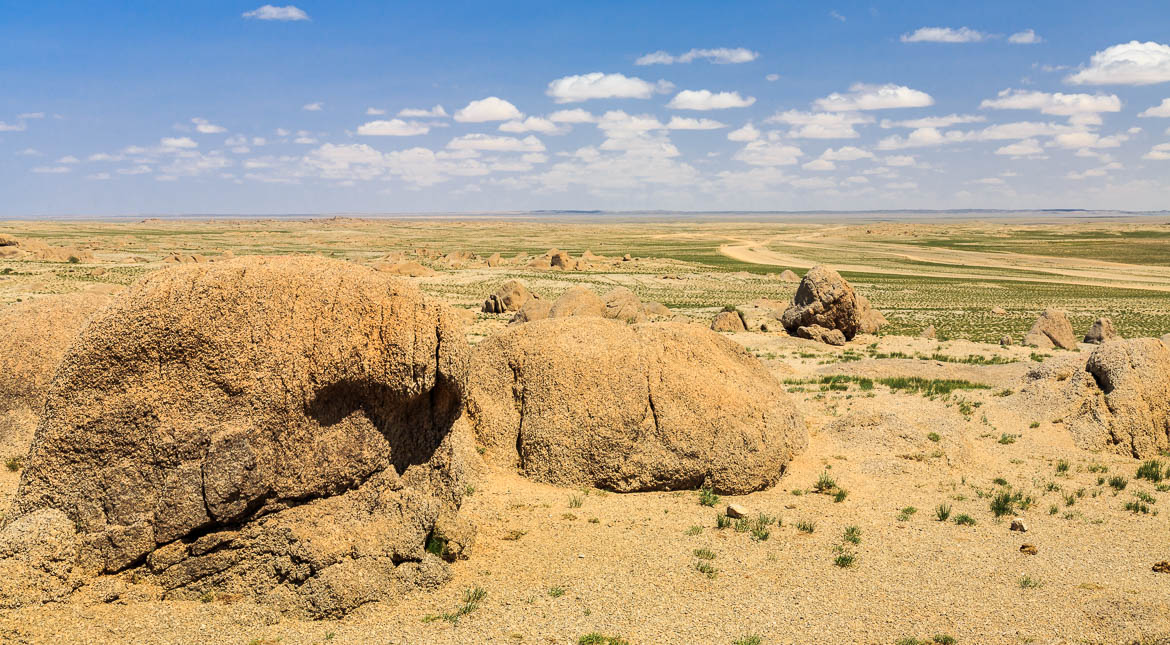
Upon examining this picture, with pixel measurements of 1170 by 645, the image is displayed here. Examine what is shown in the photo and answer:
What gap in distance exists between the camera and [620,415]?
12.6m

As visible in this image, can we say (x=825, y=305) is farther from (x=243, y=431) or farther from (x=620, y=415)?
(x=243, y=431)

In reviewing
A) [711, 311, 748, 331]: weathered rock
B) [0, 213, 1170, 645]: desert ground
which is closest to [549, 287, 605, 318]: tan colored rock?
[711, 311, 748, 331]: weathered rock

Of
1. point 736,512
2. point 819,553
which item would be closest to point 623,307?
point 736,512

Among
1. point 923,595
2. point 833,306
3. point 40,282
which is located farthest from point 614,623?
point 40,282

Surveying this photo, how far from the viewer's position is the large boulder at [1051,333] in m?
33.4

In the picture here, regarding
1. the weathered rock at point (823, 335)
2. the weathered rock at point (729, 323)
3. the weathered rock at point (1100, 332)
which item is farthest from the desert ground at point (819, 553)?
the weathered rock at point (1100, 332)

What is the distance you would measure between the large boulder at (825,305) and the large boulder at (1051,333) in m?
7.63

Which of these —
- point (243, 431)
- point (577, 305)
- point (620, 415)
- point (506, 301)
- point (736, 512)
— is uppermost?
point (243, 431)

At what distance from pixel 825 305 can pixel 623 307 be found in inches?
345

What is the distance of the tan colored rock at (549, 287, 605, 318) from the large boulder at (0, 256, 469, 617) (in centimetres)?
2105

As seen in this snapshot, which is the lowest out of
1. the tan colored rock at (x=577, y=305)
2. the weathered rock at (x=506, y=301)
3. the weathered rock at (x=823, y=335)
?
→ the weathered rock at (x=823, y=335)

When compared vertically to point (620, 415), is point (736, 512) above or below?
below

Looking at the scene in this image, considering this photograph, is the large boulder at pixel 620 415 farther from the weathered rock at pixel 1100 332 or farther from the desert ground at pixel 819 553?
the weathered rock at pixel 1100 332

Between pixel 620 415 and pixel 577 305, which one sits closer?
pixel 620 415
